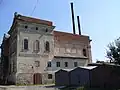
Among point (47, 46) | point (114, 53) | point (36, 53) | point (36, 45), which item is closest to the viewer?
point (114, 53)

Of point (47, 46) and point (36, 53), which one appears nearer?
point (36, 53)

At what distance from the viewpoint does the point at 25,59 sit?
41.3 meters

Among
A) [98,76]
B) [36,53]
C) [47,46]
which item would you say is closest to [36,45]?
[36,53]

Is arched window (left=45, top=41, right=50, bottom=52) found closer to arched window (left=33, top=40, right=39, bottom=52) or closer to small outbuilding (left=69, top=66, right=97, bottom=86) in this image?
arched window (left=33, top=40, right=39, bottom=52)

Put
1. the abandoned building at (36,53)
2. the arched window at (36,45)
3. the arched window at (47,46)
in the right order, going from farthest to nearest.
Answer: the arched window at (47,46)
the arched window at (36,45)
the abandoned building at (36,53)

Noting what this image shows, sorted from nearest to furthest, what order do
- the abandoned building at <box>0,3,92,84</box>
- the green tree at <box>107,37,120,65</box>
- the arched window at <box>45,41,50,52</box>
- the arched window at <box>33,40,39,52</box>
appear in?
1. the green tree at <box>107,37,120,65</box>
2. the abandoned building at <box>0,3,92,84</box>
3. the arched window at <box>33,40,39,52</box>
4. the arched window at <box>45,41,50,52</box>

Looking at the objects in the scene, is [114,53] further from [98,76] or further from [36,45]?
[36,45]

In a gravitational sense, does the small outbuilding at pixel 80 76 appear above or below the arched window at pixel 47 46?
below

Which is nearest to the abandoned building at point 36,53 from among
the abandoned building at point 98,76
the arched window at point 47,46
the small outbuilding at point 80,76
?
the arched window at point 47,46

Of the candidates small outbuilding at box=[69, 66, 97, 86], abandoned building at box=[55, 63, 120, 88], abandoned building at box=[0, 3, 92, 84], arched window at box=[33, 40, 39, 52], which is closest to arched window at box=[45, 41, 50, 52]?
abandoned building at box=[0, 3, 92, 84]

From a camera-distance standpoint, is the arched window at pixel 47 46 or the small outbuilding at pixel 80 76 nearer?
the small outbuilding at pixel 80 76

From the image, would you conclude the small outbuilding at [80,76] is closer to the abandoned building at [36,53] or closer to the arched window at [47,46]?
the abandoned building at [36,53]

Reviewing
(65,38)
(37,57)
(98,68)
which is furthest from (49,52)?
(98,68)

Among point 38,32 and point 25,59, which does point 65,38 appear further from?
point 25,59
